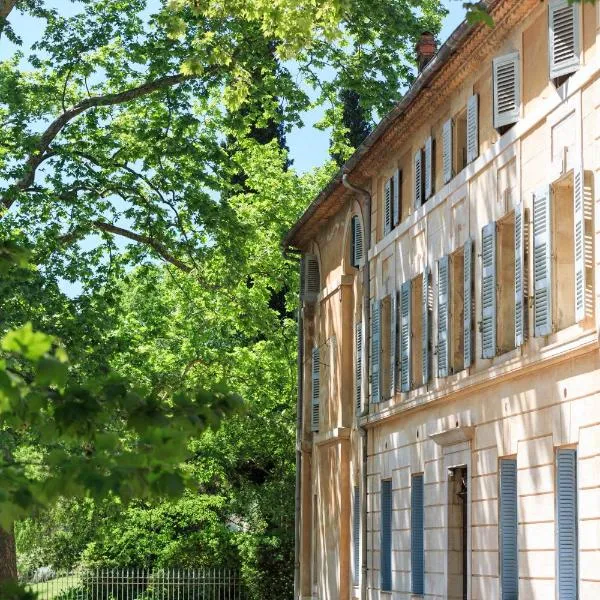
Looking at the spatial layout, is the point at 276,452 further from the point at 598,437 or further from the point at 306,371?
the point at 598,437

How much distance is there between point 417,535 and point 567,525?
7.28 metres

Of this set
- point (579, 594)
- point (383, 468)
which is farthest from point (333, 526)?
point (579, 594)

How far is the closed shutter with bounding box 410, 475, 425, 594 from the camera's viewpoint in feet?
77.0

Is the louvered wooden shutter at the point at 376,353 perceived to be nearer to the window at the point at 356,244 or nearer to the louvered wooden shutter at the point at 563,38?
the window at the point at 356,244

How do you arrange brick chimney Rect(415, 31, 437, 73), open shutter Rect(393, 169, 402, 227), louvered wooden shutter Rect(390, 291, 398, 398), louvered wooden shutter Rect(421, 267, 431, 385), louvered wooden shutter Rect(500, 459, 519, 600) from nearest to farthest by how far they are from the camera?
louvered wooden shutter Rect(500, 459, 519, 600)
louvered wooden shutter Rect(421, 267, 431, 385)
louvered wooden shutter Rect(390, 291, 398, 398)
open shutter Rect(393, 169, 402, 227)
brick chimney Rect(415, 31, 437, 73)

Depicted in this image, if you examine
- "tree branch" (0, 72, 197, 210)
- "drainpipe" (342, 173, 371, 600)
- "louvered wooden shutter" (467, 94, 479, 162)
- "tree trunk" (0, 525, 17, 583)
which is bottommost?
"tree trunk" (0, 525, 17, 583)

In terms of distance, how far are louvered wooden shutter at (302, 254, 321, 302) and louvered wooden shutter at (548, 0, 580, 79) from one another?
53.9 feet

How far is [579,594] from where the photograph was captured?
16.1 meters

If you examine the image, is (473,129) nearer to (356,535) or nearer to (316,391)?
(356,535)

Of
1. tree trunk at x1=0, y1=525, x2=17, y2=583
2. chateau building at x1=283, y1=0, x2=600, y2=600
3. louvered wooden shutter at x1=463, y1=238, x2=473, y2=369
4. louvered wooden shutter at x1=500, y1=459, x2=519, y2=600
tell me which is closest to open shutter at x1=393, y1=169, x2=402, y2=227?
chateau building at x1=283, y1=0, x2=600, y2=600

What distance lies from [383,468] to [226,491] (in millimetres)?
→ 17977

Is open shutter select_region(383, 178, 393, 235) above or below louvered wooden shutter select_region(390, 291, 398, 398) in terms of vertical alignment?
above

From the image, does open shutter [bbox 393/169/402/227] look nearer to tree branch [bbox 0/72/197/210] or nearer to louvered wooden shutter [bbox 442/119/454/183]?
louvered wooden shutter [bbox 442/119/454/183]

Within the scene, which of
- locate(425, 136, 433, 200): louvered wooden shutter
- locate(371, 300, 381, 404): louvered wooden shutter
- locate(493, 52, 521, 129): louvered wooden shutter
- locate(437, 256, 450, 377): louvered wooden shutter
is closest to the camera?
locate(493, 52, 521, 129): louvered wooden shutter
